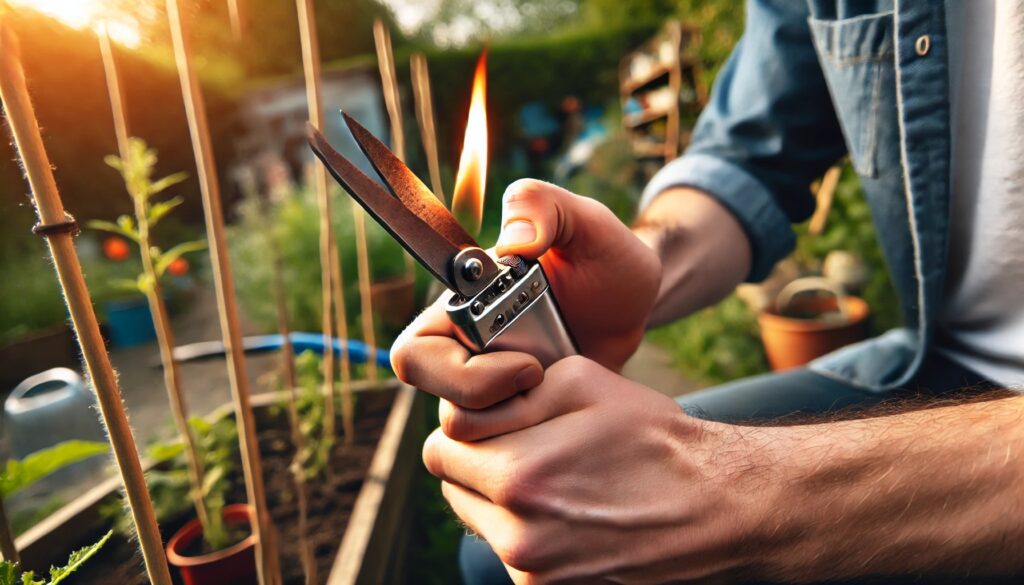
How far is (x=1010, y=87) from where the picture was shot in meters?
0.80

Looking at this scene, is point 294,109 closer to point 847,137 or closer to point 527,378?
point 847,137

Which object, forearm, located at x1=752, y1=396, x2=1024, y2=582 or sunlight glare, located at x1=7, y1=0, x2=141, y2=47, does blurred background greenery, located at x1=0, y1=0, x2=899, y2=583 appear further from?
forearm, located at x1=752, y1=396, x2=1024, y2=582

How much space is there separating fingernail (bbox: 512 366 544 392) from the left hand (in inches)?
0.5

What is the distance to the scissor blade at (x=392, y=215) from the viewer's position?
0.48 metres

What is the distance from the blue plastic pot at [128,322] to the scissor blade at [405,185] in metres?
4.94

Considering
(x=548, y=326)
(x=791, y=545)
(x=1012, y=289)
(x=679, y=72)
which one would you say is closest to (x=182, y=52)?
(x=548, y=326)

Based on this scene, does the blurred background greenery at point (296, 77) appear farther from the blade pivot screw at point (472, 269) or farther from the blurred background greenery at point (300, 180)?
the blade pivot screw at point (472, 269)

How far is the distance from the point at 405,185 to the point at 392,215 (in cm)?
6

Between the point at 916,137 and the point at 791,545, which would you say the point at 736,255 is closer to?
the point at 916,137

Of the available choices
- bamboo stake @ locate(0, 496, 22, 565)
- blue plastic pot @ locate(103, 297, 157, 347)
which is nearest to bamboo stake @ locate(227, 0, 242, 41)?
bamboo stake @ locate(0, 496, 22, 565)

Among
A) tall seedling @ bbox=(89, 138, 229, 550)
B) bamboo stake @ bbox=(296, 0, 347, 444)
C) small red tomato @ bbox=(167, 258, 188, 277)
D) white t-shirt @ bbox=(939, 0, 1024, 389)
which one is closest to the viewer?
white t-shirt @ bbox=(939, 0, 1024, 389)

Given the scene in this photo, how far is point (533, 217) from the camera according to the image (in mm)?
645

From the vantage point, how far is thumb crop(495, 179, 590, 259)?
619 mm

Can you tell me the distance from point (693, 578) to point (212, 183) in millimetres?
920
